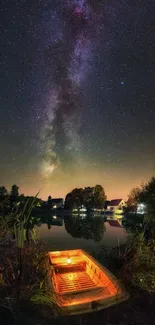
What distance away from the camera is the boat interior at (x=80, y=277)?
Result: 20.6ft

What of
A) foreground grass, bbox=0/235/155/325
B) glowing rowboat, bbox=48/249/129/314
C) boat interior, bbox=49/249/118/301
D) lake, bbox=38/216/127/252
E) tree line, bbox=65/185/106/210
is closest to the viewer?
foreground grass, bbox=0/235/155/325

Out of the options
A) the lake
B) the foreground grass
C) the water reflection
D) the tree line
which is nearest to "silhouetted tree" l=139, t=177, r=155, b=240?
the lake

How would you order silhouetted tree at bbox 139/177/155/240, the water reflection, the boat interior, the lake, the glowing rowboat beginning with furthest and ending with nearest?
the water reflection → the lake → silhouetted tree at bbox 139/177/155/240 → the boat interior → the glowing rowboat

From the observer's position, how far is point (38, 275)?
6859mm

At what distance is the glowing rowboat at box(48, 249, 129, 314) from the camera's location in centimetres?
557

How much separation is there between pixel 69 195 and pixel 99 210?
522 inches

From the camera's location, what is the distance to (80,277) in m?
8.24

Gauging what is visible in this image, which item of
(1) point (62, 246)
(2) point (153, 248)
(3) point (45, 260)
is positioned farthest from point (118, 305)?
(1) point (62, 246)

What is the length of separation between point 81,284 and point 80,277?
66 centimetres

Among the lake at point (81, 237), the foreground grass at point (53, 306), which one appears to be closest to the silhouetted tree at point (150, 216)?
the lake at point (81, 237)

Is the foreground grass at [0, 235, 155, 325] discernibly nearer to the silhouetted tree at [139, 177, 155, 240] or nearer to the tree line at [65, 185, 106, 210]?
the silhouetted tree at [139, 177, 155, 240]

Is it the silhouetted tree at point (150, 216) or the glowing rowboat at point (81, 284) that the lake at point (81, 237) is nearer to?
the glowing rowboat at point (81, 284)

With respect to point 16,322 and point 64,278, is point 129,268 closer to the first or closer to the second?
point 64,278

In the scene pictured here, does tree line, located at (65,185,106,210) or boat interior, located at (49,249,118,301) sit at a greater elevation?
tree line, located at (65,185,106,210)
